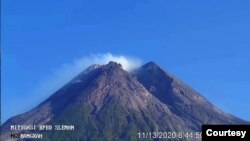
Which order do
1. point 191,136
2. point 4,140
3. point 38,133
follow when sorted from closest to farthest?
point 191,136, point 38,133, point 4,140

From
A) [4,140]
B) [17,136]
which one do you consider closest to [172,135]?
[17,136]

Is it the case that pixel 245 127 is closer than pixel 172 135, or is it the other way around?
pixel 245 127

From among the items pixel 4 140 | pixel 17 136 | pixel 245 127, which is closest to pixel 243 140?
pixel 245 127

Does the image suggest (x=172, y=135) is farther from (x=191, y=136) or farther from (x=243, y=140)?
(x=243, y=140)

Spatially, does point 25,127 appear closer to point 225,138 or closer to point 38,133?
point 38,133

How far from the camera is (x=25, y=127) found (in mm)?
100375

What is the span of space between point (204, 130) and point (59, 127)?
7564 cm

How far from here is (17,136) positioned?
8738 cm

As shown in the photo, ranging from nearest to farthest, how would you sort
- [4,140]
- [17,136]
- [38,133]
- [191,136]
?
[17,136] < [191,136] < [38,133] < [4,140]

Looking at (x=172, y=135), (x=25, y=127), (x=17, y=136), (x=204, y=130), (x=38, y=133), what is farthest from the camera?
(x=38, y=133)

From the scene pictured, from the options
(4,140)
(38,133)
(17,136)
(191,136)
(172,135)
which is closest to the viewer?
(17,136)

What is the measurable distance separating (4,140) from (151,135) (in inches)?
2453

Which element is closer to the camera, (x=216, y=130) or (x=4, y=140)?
(x=216, y=130)

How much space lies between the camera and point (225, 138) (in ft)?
148
